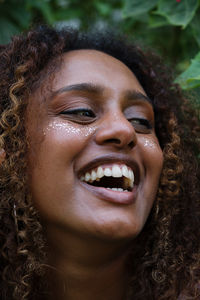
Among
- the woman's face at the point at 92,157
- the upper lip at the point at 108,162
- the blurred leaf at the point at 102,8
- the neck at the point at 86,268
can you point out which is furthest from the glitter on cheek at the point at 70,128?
the blurred leaf at the point at 102,8

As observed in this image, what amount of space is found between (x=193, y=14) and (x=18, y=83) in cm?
111

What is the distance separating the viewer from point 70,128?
235 cm

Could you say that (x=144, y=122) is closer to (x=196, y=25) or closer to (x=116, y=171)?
(x=116, y=171)

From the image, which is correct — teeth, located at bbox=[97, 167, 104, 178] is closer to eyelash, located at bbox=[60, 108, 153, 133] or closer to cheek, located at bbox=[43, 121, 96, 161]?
cheek, located at bbox=[43, 121, 96, 161]

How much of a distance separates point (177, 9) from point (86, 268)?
5.10 feet

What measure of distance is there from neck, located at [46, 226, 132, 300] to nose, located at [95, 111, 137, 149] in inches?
18.0

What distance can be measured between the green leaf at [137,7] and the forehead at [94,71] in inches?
17.4

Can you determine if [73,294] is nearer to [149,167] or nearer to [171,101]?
[149,167]

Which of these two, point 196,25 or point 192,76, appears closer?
point 192,76

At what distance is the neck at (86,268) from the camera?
2.37 m

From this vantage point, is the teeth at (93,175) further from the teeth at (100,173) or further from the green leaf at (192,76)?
the green leaf at (192,76)

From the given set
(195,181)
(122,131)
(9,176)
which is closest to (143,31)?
(195,181)

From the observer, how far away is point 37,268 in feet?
7.86

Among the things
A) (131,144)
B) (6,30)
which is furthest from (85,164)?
(6,30)
